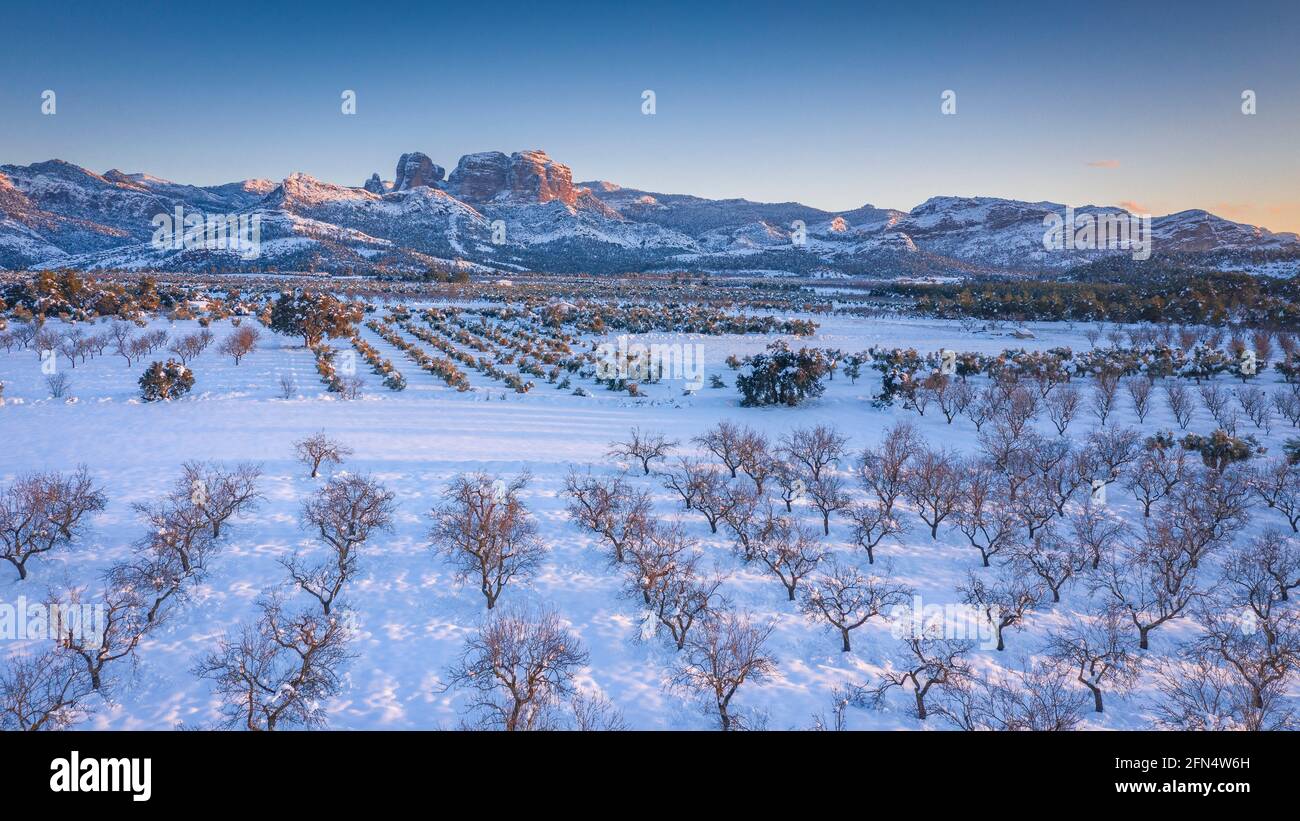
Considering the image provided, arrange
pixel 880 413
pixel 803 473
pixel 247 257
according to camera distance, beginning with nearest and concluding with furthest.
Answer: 1. pixel 803 473
2. pixel 880 413
3. pixel 247 257

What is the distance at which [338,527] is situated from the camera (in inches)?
615

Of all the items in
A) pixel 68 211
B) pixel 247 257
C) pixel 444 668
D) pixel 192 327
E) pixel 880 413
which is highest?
pixel 68 211

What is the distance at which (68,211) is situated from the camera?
16000 centimetres

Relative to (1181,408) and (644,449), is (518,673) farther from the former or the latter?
(1181,408)

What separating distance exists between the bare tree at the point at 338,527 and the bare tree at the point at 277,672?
3.61ft

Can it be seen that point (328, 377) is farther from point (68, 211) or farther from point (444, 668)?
point (68, 211)

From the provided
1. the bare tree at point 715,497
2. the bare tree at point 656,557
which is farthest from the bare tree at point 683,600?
the bare tree at point 715,497

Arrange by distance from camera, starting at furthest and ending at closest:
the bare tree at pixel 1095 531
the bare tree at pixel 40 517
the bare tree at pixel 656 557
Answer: the bare tree at pixel 1095 531, the bare tree at pixel 656 557, the bare tree at pixel 40 517

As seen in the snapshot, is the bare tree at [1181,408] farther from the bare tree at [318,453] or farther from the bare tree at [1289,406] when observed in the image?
the bare tree at [318,453]

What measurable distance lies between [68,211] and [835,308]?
199759mm

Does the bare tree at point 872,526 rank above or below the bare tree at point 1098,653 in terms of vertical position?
above

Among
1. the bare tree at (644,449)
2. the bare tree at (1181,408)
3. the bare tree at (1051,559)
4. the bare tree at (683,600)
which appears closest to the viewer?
the bare tree at (683,600)

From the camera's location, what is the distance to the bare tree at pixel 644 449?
2241 centimetres
